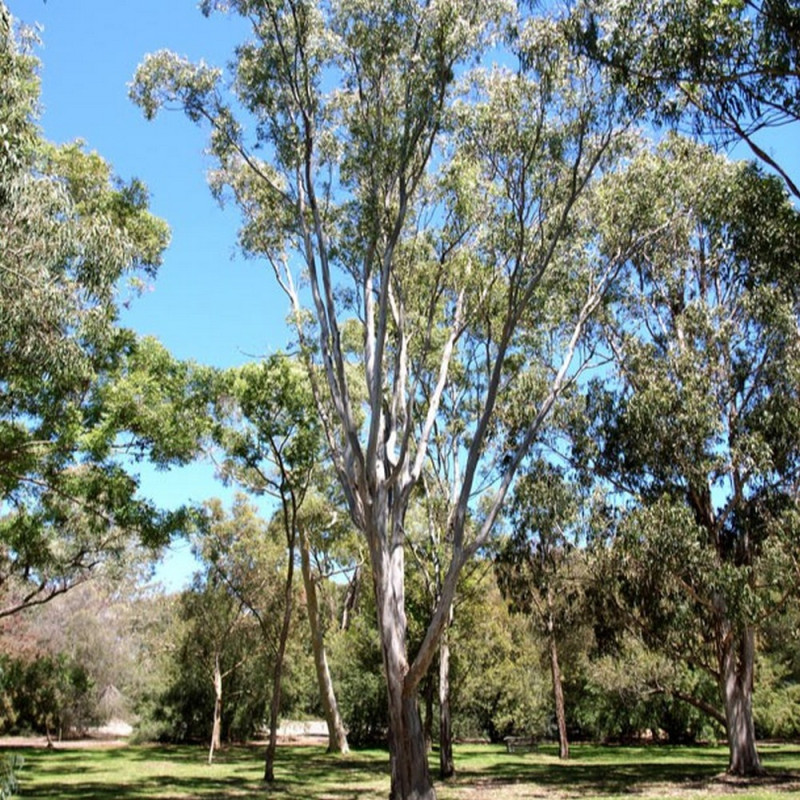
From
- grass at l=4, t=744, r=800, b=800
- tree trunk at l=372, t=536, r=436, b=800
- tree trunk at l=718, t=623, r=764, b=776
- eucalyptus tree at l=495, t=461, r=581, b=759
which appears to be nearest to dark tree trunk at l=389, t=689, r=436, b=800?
tree trunk at l=372, t=536, r=436, b=800

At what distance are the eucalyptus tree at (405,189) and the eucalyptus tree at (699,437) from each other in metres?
2.31

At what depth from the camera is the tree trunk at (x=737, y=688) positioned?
1473cm

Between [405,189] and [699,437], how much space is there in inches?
297

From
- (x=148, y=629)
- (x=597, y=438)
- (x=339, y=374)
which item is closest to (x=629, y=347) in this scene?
(x=597, y=438)

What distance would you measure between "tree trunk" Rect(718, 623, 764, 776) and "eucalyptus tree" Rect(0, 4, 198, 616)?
38.0ft

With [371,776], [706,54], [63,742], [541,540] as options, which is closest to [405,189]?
[706,54]

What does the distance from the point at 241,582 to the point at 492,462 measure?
9072mm

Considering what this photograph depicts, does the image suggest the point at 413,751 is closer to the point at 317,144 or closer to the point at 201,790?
the point at 201,790

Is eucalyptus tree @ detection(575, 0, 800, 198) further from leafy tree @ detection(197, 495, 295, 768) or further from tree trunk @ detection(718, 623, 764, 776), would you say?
leafy tree @ detection(197, 495, 295, 768)

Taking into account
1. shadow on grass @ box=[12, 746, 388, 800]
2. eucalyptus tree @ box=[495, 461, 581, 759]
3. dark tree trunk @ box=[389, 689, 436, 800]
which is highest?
eucalyptus tree @ box=[495, 461, 581, 759]

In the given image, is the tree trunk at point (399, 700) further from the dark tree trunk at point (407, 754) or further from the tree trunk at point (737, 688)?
the tree trunk at point (737, 688)

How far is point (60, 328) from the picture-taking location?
815 centimetres

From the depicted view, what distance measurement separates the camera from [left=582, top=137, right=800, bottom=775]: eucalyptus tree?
13.6 meters

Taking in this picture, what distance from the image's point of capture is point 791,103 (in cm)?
670
